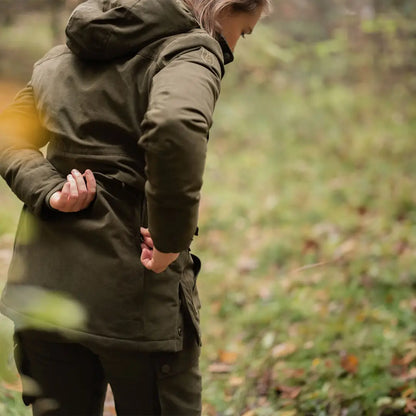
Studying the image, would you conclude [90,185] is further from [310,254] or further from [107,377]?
[310,254]

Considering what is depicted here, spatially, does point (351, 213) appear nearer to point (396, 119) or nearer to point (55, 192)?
point (396, 119)

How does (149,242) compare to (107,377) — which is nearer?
(149,242)

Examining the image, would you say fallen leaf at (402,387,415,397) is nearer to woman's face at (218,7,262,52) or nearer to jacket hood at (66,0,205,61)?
woman's face at (218,7,262,52)

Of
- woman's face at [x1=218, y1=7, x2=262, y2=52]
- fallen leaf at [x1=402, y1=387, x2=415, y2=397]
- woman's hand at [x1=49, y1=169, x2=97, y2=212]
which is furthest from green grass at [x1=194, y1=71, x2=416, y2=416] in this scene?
woman's face at [x1=218, y1=7, x2=262, y2=52]

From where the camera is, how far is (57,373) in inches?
99.1

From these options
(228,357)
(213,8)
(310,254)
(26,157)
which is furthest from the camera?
(310,254)

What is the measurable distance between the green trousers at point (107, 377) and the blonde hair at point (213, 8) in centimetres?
106

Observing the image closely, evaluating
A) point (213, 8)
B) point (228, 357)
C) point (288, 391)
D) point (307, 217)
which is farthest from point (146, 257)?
point (307, 217)

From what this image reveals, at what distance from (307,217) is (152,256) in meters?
5.86

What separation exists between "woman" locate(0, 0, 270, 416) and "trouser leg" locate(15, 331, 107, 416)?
11 mm

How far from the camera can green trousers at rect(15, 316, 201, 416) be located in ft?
7.86

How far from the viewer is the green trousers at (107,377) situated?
94.3 inches

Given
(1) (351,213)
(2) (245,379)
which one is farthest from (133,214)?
(1) (351,213)

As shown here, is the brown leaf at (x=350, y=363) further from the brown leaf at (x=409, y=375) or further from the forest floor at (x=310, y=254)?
the brown leaf at (x=409, y=375)
